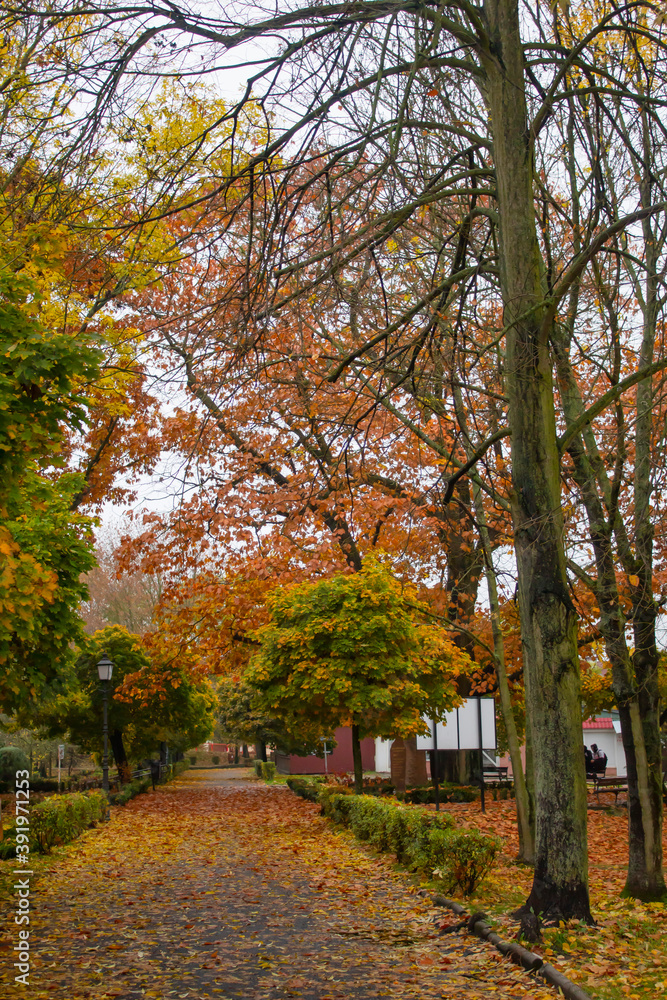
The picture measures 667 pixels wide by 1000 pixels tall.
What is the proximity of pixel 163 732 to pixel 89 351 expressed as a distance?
2492cm

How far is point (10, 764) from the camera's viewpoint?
27.6 metres

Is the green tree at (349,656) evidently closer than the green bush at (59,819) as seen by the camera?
No

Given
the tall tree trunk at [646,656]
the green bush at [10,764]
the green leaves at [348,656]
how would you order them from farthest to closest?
the green bush at [10,764] < the green leaves at [348,656] < the tall tree trunk at [646,656]

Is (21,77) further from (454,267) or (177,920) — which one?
(177,920)

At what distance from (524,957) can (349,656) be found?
396 inches

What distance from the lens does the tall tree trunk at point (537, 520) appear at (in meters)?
6.37

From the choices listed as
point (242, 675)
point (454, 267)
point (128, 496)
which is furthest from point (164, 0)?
point (242, 675)

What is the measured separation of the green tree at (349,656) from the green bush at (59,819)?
3905 mm

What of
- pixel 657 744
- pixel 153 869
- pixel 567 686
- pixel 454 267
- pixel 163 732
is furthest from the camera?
pixel 163 732

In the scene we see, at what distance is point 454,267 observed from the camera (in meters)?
8.30

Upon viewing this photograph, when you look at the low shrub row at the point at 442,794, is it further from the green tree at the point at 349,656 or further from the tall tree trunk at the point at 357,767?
the green tree at the point at 349,656

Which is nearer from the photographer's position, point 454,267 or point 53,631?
point 454,267

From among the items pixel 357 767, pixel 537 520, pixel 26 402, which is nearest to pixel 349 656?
pixel 357 767

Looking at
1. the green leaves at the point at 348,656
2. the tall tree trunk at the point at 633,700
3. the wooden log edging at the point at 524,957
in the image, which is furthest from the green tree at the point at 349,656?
the wooden log edging at the point at 524,957
